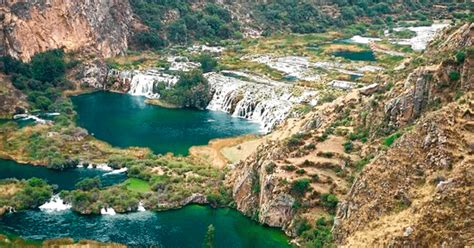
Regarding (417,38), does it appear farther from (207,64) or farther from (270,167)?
(270,167)

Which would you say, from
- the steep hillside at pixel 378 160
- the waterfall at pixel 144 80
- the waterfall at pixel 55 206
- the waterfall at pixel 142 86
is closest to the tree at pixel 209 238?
the steep hillside at pixel 378 160

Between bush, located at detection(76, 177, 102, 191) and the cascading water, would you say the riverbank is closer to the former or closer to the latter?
the cascading water

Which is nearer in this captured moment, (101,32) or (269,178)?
(269,178)

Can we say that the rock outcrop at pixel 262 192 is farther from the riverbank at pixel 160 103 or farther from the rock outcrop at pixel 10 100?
the rock outcrop at pixel 10 100

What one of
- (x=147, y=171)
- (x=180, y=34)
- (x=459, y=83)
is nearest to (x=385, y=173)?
(x=459, y=83)

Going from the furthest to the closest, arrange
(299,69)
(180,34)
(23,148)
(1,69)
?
(180,34) → (299,69) → (1,69) → (23,148)

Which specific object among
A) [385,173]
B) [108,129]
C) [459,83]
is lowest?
[108,129]

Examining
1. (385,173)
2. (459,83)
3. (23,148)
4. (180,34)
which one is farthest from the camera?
(180,34)

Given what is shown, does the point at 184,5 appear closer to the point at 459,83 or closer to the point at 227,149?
the point at 227,149

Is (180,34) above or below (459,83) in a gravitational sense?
below
